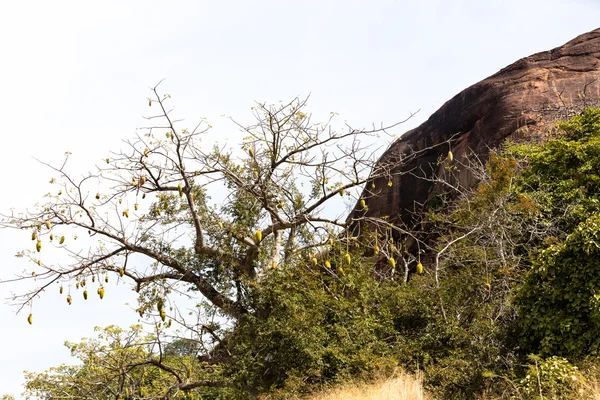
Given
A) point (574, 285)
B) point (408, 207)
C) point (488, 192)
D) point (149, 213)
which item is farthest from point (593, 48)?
point (149, 213)

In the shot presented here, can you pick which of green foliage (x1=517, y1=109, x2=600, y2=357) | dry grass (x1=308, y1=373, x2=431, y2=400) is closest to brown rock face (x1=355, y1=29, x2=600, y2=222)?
green foliage (x1=517, y1=109, x2=600, y2=357)

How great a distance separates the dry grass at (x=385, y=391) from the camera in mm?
9508

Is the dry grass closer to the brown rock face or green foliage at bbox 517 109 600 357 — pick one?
green foliage at bbox 517 109 600 357

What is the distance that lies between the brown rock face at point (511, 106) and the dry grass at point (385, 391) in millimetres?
10134

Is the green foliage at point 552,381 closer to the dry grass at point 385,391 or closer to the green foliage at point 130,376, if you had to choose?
the dry grass at point 385,391

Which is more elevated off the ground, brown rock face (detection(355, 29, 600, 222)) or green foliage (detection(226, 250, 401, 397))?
brown rock face (detection(355, 29, 600, 222))

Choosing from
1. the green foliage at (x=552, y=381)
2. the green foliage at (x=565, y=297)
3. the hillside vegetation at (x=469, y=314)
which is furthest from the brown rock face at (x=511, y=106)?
the green foliage at (x=552, y=381)

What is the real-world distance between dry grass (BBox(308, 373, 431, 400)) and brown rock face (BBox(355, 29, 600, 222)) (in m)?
10.1

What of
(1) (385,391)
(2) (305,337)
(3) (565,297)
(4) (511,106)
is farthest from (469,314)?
(4) (511,106)

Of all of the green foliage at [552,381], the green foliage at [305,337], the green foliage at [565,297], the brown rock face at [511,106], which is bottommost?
the green foliage at [552,381]

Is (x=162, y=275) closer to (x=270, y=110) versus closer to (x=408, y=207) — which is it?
(x=270, y=110)

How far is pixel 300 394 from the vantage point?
11.0m

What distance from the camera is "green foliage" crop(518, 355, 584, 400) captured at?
28.3ft

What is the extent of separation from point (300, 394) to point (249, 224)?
4.14 m
